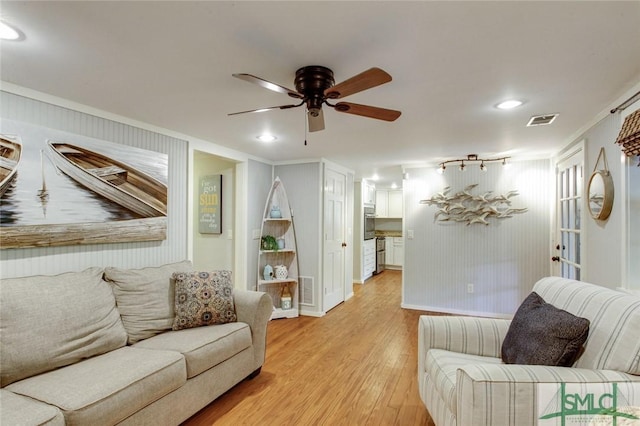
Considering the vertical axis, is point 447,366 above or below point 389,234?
below

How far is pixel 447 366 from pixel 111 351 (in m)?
2.09

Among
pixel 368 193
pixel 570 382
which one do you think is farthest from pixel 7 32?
pixel 368 193

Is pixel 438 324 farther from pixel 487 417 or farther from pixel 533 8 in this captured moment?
pixel 533 8

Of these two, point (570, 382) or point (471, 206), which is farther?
point (471, 206)

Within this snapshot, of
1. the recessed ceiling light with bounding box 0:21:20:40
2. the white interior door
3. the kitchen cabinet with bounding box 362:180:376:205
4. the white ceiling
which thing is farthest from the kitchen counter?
the recessed ceiling light with bounding box 0:21:20:40

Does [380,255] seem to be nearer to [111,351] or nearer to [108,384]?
[111,351]

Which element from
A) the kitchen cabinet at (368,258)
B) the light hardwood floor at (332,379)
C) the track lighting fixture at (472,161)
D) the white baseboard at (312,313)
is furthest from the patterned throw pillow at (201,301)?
the kitchen cabinet at (368,258)

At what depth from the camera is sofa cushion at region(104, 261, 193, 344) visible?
2.20m

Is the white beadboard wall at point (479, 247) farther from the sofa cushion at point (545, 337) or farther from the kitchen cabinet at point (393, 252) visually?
the kitchen cabinet at point (393, 252)

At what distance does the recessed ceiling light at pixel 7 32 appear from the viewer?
136 cm

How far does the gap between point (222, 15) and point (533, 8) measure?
128 cm

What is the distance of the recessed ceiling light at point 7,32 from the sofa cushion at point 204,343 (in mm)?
1862

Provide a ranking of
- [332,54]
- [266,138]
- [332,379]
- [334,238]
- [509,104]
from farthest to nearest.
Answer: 1. [334,238]
2. [266,138]
3. [332,379]
4. [509,104]
5. [332,54]

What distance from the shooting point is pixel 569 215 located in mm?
3311
